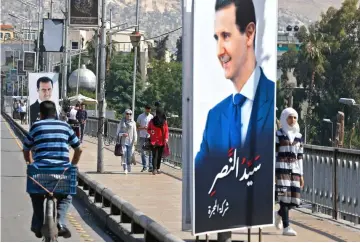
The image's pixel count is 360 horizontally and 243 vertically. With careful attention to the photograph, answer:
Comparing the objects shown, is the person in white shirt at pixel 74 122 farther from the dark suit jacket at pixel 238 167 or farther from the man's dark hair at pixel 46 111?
the dark suit jacket at pixel 238 167

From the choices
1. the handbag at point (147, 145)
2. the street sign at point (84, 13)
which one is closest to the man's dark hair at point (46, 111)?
the handbag at point (147, 145)

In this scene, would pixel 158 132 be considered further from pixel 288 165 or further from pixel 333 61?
pixel 333 61

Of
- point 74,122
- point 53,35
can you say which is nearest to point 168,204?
point 74,122

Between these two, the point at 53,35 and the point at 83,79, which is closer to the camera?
the point at 53,35

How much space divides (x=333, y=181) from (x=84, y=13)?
13.6 metres

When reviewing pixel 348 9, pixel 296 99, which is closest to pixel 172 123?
pixel 296 99

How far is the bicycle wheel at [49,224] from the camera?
11.7 metres

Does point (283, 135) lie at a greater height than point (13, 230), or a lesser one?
greater

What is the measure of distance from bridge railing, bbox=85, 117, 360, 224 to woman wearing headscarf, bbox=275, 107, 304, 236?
155cm

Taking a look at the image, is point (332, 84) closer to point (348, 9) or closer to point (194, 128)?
point (348, 9)

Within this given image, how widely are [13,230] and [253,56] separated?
581 centimetres

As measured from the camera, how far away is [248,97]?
11.6 m

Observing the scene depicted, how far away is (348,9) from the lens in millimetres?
81625

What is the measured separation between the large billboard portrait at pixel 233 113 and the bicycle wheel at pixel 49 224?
5.79 feet
